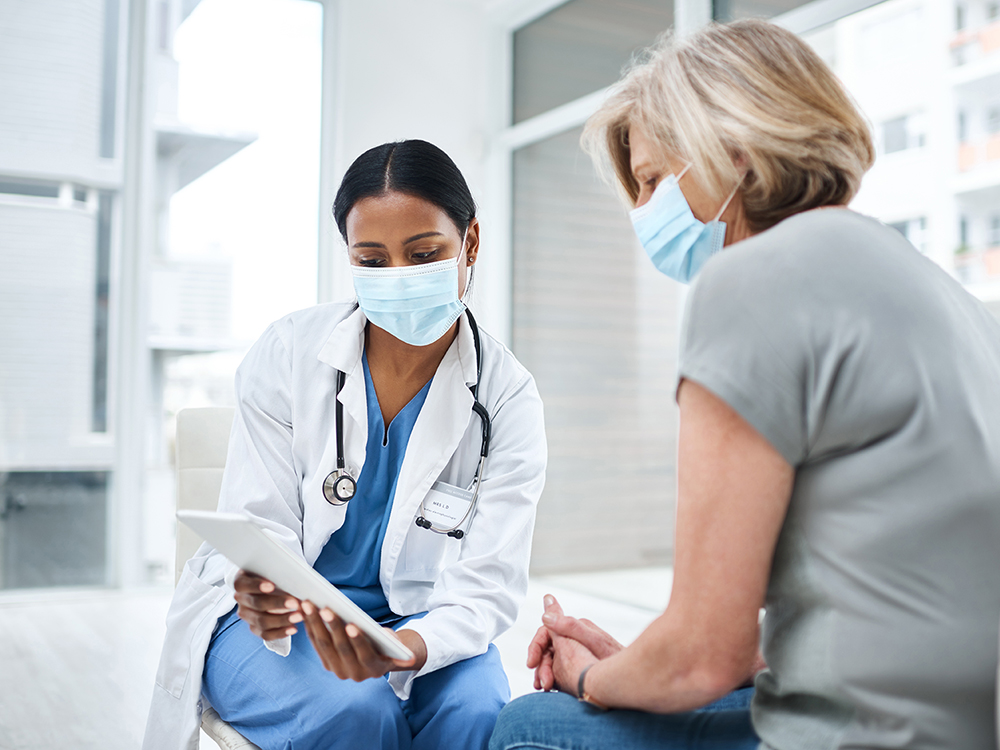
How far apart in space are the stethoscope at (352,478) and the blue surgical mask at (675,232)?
0.40 m

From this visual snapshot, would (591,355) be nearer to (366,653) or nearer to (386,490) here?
(386,490)

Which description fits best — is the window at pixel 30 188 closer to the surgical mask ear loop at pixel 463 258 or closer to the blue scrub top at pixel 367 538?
the surgical mask ear loop at pixel 463 258

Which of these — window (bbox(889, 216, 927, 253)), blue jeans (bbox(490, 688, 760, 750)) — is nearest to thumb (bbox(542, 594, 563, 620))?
blue jeans (bbox(490, 688, 760, 750))

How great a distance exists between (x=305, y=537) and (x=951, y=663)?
90 centimetres

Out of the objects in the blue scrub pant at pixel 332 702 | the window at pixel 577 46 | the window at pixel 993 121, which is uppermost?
the window at pixel 577 46

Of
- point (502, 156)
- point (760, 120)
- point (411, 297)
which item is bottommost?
point (411, 297)

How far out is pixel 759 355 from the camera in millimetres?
661

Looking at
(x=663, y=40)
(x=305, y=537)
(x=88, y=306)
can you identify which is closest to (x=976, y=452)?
(x=663, y=40)

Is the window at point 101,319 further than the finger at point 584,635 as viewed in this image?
Yes

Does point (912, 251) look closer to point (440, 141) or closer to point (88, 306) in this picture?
point (88, 306)

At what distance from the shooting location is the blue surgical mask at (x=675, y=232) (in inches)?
37.2

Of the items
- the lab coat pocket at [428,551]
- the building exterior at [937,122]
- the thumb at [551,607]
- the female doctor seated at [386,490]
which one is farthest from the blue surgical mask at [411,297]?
the building exterior at [937,122]

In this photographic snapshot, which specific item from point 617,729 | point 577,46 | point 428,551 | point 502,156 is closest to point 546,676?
point 617,729

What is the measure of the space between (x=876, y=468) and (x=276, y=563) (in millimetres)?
564
